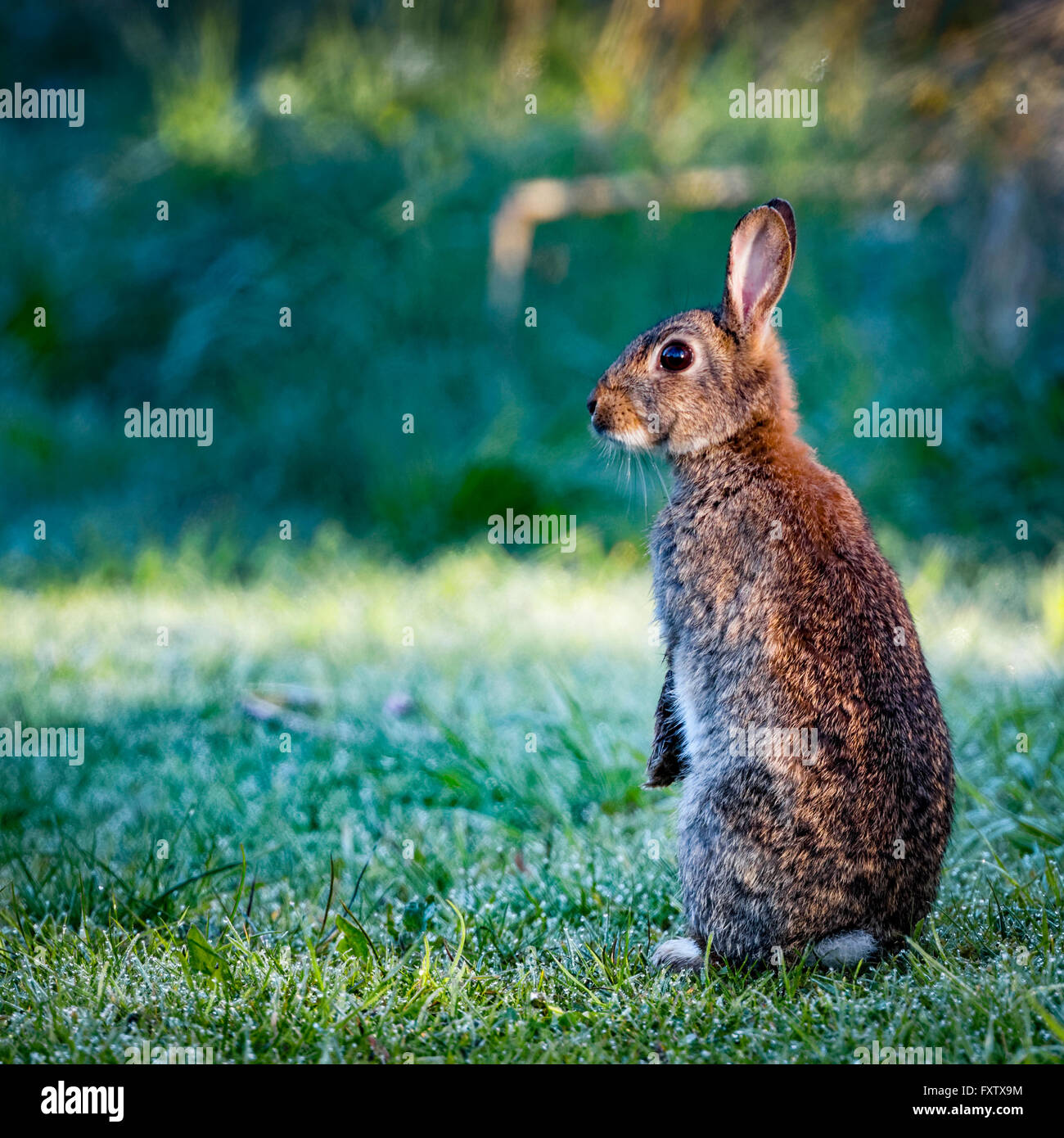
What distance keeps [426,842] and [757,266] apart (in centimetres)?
189

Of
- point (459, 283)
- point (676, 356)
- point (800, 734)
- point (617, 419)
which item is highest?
point (459, 283)

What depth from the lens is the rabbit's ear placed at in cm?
296

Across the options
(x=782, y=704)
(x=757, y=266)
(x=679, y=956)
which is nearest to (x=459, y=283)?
(x=757, y=266)

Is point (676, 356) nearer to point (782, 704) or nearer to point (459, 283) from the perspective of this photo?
point (782, 704)

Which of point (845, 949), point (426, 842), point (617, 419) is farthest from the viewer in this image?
point (426, 842)

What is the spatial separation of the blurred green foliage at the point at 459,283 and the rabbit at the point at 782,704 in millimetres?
4039

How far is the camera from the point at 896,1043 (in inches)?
90.7

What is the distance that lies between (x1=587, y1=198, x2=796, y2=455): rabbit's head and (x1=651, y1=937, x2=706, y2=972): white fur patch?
1.20 m

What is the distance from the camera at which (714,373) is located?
3104 millimetres

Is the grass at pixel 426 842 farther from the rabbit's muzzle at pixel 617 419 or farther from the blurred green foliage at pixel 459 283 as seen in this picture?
the rabbit's muzzle at pixel 617 419

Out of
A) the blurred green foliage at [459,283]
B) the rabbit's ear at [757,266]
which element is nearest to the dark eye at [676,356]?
the rabbit's ear at [757,266]

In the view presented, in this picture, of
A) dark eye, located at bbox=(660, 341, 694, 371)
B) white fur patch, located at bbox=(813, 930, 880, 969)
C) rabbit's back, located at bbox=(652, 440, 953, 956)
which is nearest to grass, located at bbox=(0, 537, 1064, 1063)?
white fur patch, located at bbox=(813, 930, 880, 969)

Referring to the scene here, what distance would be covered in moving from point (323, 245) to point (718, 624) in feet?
22.1
